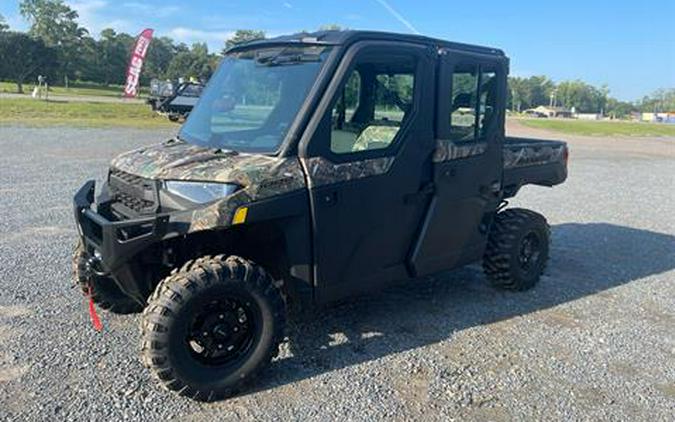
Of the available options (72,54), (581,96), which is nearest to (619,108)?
(581,96)

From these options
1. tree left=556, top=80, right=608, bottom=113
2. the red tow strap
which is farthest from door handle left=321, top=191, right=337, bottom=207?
tree left=556, top=80, right=608, bottom=113

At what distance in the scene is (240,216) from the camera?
370 centimetres

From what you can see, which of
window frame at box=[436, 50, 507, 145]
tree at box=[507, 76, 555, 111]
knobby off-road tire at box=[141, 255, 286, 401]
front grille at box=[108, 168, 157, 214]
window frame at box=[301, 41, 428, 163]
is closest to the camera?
knobby off-road tire at box=[141, 255, 286, 401]

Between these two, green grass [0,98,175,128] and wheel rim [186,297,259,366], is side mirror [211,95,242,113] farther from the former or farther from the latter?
green grass [0,98,175,128]

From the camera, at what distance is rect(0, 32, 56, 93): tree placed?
66.6m

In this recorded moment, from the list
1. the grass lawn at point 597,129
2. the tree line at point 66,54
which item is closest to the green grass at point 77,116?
the grass lawn at point 597,129

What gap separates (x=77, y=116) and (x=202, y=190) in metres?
27.0

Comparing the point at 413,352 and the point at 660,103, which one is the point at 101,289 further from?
the point at 660,103

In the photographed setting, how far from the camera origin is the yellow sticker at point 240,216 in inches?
145

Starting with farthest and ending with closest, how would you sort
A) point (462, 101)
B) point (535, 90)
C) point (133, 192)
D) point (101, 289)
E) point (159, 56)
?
1. point (535, 90)
2. point (159, 56)
3. point (462, 101)
4. point (101, 289)
5. point (133, 192)

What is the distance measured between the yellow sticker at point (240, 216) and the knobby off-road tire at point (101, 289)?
1.50 meters

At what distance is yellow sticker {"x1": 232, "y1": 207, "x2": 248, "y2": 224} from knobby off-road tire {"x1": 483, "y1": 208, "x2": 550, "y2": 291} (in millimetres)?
2963

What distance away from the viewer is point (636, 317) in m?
5.49

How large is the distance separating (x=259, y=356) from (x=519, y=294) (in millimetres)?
3125
